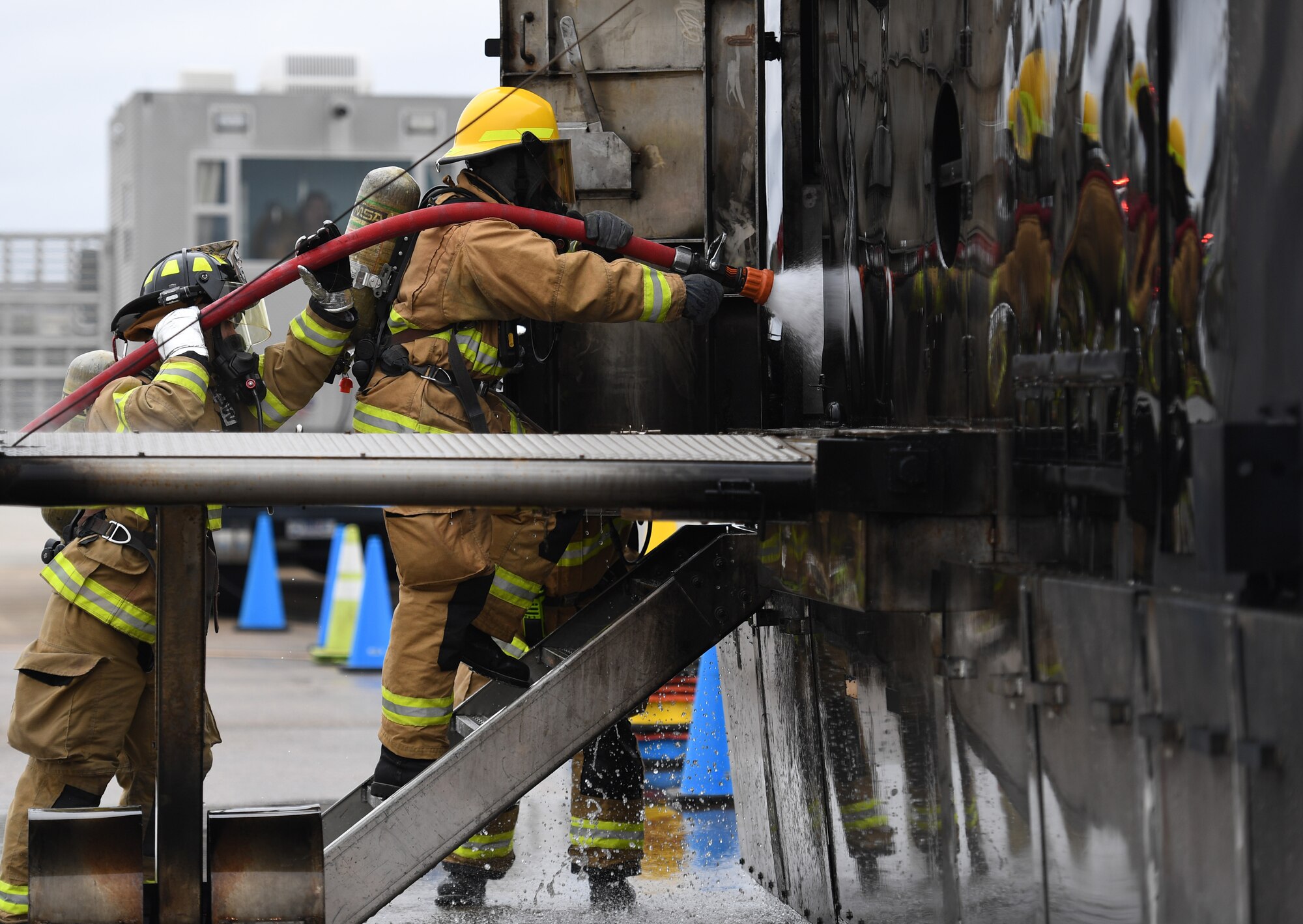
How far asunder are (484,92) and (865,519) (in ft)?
7.16

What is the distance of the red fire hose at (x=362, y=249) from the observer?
3.80 metres

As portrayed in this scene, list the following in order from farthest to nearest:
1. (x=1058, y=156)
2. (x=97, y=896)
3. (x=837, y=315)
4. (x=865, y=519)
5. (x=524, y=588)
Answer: (x=524, y=588) < (x=837, y=315) < (x=97, y=896) < (x=865, y=519) < (x=1058, y=156)

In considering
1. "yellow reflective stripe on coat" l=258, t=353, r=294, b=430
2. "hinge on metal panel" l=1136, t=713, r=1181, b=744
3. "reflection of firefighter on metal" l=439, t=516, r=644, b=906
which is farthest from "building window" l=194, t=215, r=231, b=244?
"hinge on metal panel" l=1136, t=713, r=1181, b=744

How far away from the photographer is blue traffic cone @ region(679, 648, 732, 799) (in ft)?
20.4

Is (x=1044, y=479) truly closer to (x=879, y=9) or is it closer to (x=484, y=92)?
(x=879, y=9)

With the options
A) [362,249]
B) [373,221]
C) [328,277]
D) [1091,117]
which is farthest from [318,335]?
[1091,117]

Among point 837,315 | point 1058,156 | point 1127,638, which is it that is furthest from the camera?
point 837,315

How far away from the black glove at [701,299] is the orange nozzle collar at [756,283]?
0.46ft

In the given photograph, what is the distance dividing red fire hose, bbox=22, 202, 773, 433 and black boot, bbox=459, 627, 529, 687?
3.38 feet

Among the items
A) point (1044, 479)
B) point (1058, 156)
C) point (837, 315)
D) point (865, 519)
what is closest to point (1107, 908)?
point (1044, 479)

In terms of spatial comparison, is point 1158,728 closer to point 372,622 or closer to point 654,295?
point 654,295

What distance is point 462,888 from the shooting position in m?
4.93

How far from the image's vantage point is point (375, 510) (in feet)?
40.4

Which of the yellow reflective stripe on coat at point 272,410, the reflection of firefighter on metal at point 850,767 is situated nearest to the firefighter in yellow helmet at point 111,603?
the yellow reflective stripe on coat at point 272,410
